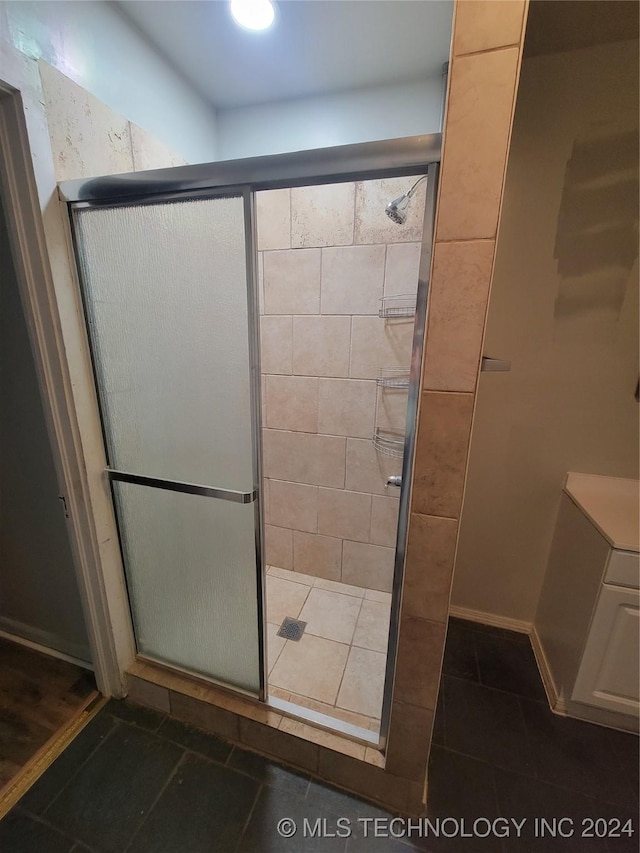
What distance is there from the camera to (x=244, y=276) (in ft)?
2.94

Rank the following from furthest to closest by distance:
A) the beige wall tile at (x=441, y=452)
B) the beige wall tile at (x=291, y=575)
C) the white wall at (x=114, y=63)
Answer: the beige wall tile at (x=291, y=575), the white wall at (x=114, y=63), the beige wall tile at (x=441, y=452)

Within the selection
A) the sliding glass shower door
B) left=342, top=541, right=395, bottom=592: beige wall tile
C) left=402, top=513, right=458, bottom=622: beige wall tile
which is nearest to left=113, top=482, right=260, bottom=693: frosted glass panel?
the sliding glass shower door

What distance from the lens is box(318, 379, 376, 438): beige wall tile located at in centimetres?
176

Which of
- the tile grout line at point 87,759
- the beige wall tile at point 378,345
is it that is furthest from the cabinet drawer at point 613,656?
the tile grout line at point 87,759

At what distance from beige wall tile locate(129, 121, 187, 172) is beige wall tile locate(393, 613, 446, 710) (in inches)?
65.0

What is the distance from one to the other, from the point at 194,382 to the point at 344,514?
1.23 m

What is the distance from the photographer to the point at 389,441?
1766 millimetres

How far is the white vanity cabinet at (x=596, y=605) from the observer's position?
3.90 ft

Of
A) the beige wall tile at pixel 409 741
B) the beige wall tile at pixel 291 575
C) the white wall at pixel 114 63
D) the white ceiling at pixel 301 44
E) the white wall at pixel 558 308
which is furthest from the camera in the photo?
the beige wall tile at pixel 291 575

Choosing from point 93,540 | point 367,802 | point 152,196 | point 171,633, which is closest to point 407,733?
point 367,802

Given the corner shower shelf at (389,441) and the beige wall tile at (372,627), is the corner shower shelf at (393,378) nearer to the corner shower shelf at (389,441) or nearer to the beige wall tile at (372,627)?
the corner shower shelf at (389,441)

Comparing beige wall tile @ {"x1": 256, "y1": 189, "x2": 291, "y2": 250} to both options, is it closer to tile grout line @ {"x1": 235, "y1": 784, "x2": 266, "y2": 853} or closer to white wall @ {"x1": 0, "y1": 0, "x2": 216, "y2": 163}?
white wall @ {"x1": 0, "y1": 0, "x2": 216, "y2": 163}

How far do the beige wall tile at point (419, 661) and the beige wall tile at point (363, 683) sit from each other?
0.47 meters

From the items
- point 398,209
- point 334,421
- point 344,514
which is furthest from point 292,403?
point 398,209
